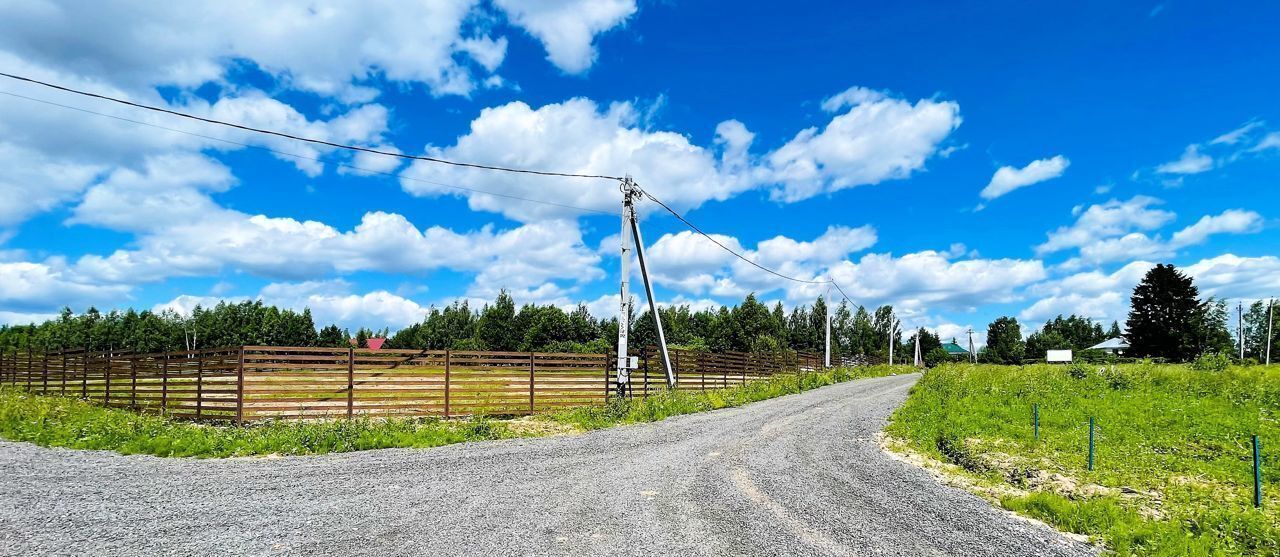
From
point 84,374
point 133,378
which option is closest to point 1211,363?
point 133,378

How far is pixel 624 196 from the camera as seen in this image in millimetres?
22344

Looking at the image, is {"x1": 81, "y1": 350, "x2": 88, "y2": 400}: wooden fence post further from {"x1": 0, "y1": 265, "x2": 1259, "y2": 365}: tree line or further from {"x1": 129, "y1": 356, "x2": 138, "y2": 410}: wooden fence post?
{"x1": 0, "y1": 265, "x2": 1259, "y2": 365}: tree line

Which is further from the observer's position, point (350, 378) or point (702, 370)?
point (702, 370)

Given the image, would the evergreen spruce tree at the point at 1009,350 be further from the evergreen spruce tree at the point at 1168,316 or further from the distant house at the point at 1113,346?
the evergreen spruce tree at the point at 1168,316

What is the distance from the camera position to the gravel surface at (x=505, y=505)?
21.1 feet

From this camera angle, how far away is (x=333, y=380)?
1573 centimetres

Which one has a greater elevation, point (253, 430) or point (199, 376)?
point (199, 376)

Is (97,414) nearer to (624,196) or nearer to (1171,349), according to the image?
(624,196)

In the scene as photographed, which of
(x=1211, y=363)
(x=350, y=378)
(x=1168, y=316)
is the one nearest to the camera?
(x=350, y=378)

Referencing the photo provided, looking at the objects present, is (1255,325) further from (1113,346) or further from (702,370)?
(702,370)

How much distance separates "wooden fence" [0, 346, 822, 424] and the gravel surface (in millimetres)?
3818

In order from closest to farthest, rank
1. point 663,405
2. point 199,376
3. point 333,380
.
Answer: point 199,376 → point 333,380 → point 663,405

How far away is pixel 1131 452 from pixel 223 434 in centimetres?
1699

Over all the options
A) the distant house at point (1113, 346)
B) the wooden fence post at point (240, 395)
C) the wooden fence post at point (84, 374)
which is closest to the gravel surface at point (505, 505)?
the wooden fence post at point (240, 395)
